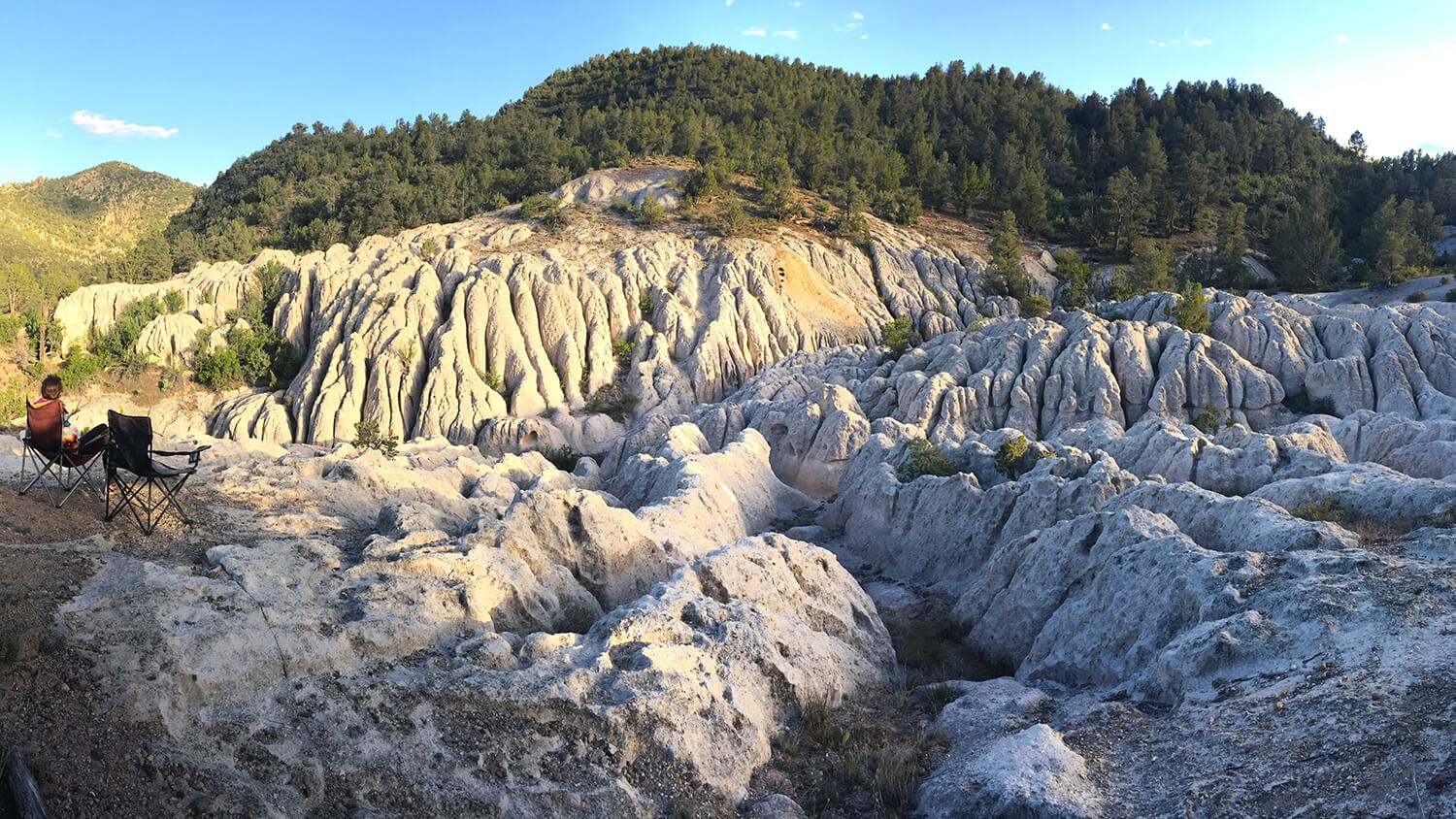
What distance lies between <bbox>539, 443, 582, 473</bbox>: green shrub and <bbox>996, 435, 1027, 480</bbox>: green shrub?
18432 millimetres

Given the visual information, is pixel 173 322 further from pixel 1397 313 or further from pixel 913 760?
pixel 1397 313

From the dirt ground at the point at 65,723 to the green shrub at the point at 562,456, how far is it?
26.9 meters

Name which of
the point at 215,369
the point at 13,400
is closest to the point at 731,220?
the point at 215,369

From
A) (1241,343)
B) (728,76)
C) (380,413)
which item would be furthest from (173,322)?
(728,76)

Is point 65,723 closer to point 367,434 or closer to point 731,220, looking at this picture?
point 367,434

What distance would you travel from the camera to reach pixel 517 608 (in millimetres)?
11484

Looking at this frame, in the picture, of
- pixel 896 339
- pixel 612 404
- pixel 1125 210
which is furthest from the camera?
pixel 1125 210

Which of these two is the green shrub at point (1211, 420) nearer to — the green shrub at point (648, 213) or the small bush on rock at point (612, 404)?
the small bush on rock at point (612, 404)

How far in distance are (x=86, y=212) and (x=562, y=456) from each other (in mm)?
90108

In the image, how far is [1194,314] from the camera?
1495 inches

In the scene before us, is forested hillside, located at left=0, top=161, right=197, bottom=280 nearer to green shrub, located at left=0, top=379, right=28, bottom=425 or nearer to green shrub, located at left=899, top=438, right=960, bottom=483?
green shrub, located at left=0, top=379, right=28, bottom=425

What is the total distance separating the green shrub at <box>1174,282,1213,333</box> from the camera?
37.9m

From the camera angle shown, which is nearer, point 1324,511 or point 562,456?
point 1324,511

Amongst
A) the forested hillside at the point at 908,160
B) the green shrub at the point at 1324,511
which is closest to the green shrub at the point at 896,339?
the forested hillside at the point at 908,160
